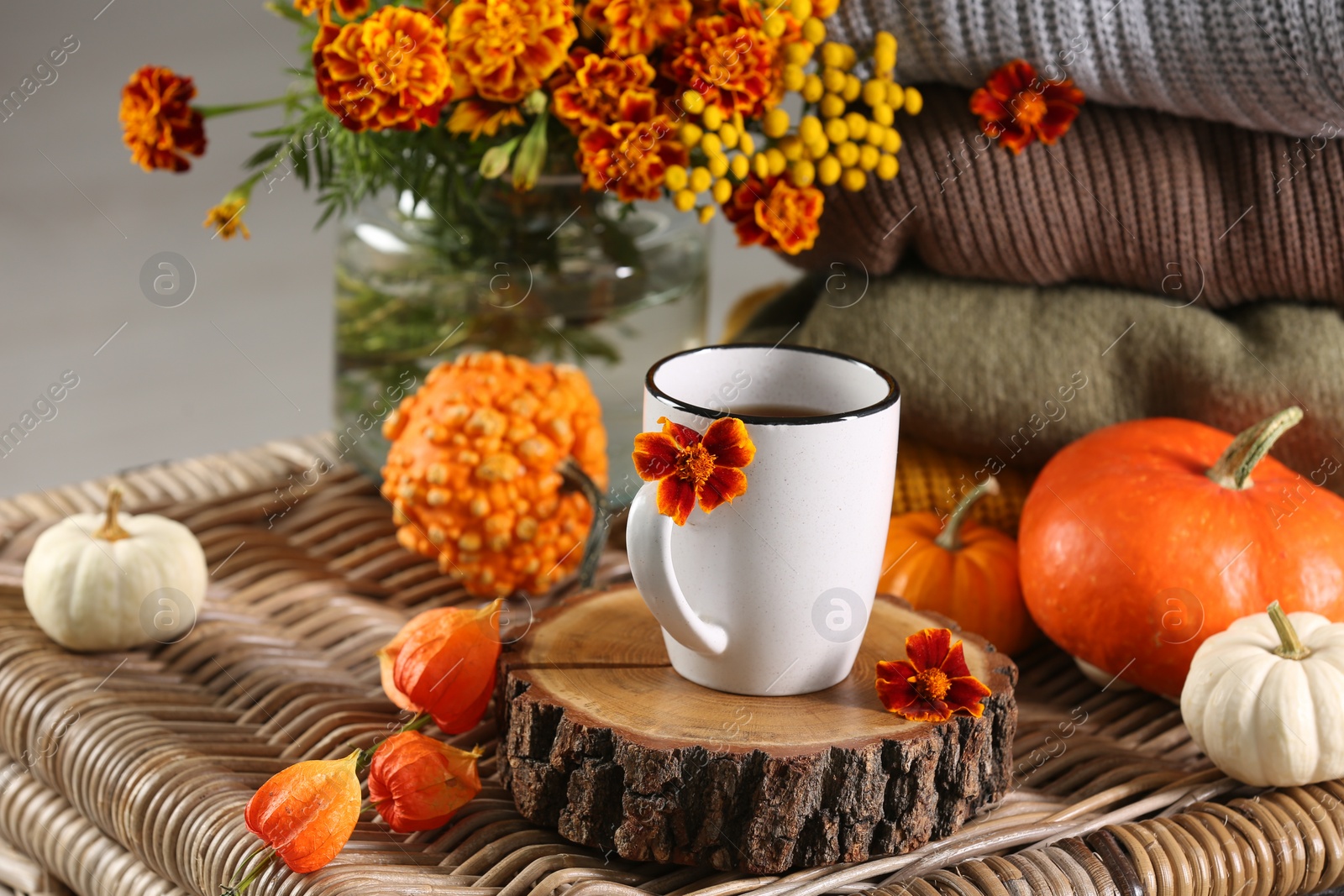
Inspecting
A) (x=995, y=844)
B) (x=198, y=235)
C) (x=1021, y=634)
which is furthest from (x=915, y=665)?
(x=198, y=235)

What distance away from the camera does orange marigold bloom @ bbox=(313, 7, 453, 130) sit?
707 millimetres

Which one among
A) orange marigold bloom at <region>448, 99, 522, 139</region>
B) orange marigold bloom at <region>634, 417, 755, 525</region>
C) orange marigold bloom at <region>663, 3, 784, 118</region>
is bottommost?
orange marigold bloom at <region>634, 417, 755, 525</region>

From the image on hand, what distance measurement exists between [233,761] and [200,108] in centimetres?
40

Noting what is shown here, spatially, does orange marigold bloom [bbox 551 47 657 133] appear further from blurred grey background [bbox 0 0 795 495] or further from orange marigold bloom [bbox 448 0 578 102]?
blurred grey background [bbox 0 0 795 495]

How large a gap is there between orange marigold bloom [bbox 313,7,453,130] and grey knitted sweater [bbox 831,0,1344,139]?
254 millimetres

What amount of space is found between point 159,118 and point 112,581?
28 centimetres

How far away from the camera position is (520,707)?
60 centimetres

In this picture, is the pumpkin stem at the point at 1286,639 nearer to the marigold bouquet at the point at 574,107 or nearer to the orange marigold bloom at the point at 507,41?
the marigold bouquet at the point at 574,107

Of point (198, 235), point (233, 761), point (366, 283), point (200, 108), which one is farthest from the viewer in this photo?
point (198, 235)

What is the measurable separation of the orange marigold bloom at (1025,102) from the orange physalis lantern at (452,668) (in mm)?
423

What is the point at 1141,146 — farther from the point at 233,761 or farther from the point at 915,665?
the point at 233,761

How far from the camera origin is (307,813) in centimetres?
57

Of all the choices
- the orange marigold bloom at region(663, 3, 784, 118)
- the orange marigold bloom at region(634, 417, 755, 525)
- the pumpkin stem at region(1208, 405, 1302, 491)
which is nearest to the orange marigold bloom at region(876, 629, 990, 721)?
the orange marigold bloom at region(634, 417, 755, 525)

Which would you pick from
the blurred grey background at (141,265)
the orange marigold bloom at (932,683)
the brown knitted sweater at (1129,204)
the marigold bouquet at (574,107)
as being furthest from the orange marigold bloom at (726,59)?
the blurred grey background at (141,265)
